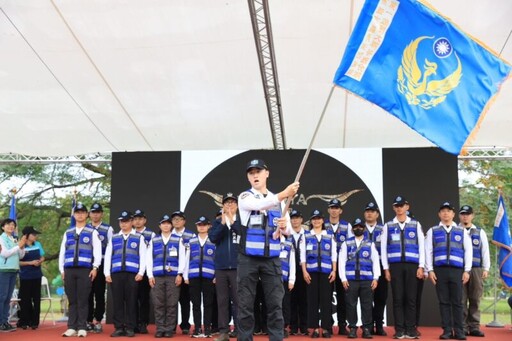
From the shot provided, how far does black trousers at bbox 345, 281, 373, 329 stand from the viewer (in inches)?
272

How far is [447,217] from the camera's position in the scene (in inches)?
271

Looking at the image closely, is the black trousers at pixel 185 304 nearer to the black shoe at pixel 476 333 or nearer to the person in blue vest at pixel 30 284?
the person in blue vest at pixel 30 284

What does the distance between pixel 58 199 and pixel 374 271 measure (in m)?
14.3

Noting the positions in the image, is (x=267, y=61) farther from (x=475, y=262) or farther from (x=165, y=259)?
(x=475, y=262)

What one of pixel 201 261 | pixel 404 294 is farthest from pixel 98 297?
pixel 404 294

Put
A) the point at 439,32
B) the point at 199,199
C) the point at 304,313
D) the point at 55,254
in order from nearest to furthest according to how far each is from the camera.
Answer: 1. the point at 439,32
2. the point at 304,313
3. the point at 199,199
4. the point at 55,254

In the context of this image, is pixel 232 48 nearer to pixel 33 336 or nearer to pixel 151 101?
pixel 151 101

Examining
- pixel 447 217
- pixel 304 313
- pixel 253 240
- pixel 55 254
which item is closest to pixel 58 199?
pixel 55 254

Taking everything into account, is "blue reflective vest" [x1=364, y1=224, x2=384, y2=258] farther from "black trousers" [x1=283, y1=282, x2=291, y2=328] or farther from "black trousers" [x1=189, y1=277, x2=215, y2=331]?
"black trousers" [x1=189, y1=277, x2=215, y2=331]

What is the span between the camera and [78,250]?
6.82 meters

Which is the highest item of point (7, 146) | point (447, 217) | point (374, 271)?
point (7, 146)

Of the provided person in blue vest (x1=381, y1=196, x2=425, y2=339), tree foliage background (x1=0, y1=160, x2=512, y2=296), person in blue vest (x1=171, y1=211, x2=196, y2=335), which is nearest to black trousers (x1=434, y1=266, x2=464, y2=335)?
person in blue vest (x1=381, y1=196, x2=425, y2=339)

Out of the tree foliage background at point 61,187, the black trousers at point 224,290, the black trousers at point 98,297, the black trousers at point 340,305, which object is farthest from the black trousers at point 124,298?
the tree foliage background at point 61,187

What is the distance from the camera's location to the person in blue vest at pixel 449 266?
6594mm
